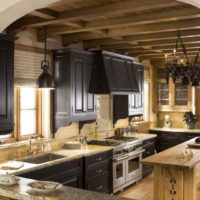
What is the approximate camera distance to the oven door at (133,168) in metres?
6.22

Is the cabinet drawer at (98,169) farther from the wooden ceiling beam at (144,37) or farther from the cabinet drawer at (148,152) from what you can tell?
the wooden ceiling beam at (144,37)

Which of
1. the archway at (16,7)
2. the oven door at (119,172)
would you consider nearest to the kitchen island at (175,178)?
the oven door at (119,172)

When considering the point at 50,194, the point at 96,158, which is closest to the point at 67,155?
the point at 96,158

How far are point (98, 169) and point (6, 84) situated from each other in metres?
2.29

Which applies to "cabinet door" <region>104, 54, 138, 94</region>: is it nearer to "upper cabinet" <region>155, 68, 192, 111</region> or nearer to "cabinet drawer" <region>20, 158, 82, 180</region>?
"cabinet drawer" <region>20, 158, 82, 180</region>

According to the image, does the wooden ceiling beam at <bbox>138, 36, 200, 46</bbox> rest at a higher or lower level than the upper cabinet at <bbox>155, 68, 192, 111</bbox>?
higher

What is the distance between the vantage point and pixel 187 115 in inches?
337

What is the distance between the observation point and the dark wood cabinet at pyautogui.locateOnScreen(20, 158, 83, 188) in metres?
4.09

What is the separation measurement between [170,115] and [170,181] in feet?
16.6

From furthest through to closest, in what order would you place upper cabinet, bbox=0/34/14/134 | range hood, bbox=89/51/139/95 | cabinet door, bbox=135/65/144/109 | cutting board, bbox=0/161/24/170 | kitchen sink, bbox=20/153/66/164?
cabinet door, bbox=135/65/144/109, range hood, bbox=89/51/139/95, kitchen sink, bbox=20/153/66/164, cutting board, bbox=0/161/24/170, upper cabinet, bbox=0/34/14/134

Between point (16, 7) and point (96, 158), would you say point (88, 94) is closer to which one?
point (96, 158)

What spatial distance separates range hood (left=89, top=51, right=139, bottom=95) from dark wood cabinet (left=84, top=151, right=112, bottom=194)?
1153mm

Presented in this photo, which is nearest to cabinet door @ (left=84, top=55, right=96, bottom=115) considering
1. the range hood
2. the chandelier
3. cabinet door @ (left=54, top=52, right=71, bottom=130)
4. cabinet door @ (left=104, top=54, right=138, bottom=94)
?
the range hood

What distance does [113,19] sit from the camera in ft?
14.1
